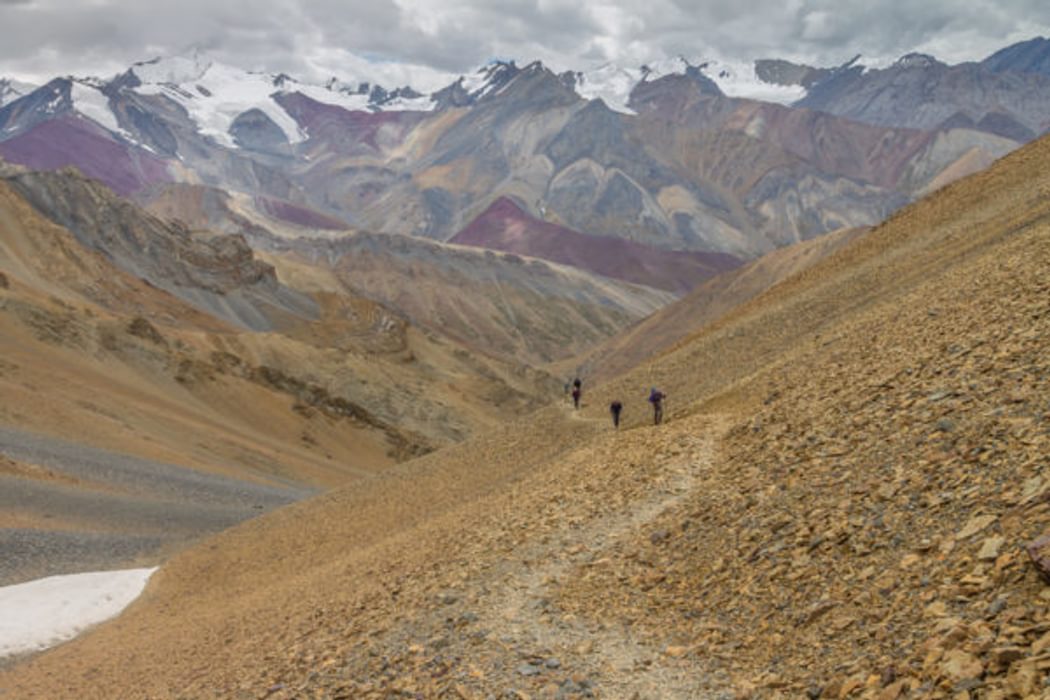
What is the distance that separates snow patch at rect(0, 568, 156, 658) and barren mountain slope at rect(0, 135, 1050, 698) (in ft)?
5.39

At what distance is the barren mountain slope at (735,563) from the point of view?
868 cm

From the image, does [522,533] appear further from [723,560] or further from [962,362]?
[962,362]

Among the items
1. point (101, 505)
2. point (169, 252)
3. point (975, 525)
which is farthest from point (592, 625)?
point (169, 252)

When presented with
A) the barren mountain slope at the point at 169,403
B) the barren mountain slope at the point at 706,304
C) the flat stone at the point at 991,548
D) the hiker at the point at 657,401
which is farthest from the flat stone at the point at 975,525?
the barren mountain slope at the point at 706,304

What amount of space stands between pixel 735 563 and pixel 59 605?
802 inches

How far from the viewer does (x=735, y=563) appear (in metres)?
11.5

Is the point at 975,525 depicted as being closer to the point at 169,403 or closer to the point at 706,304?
the point at 169,403

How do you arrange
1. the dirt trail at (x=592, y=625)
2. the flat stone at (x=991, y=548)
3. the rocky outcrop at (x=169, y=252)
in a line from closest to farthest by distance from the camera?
the flat stone at (x=991, y=548), the dirt trail at (x=592, y=625), the rocky outcrop at (x=169, y=252)

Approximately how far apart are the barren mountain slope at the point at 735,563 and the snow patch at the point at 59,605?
1.64 metres

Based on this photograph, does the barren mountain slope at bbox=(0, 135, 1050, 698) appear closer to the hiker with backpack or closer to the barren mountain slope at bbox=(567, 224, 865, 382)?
the hiker with backpack

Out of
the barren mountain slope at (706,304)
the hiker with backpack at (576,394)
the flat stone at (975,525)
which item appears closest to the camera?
the flat stone at (975,525)

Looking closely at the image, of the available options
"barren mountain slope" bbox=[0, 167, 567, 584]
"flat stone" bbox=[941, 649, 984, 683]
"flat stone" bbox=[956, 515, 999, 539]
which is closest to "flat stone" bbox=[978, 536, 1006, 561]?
"flat stone" bbox=[956, 515, 999, 539]

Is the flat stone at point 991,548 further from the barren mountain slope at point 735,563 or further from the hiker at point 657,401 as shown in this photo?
the hiker at point 657,401

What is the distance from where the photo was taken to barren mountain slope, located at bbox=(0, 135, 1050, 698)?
8.68 meters
